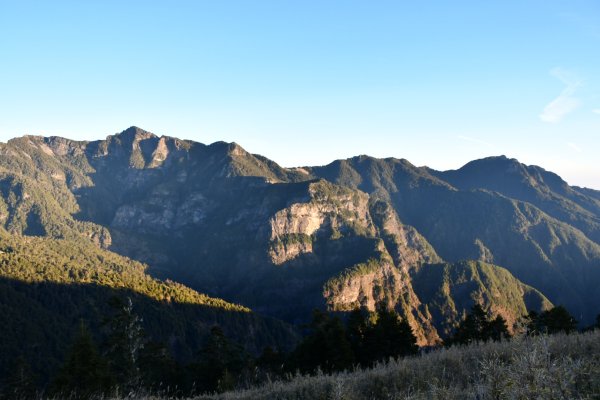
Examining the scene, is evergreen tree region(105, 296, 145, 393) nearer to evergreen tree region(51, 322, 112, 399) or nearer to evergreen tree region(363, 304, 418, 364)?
evergreen tree region(51, 322, 112, 399)

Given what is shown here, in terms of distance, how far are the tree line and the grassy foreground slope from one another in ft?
78.8

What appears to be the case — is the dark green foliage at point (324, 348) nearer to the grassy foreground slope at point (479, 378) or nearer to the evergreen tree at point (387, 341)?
the evergreen tree at point (387, 341)

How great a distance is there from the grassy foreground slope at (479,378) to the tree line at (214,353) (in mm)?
24011

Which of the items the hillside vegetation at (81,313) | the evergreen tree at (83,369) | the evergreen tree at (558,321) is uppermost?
the evergreen tree at (83,369)

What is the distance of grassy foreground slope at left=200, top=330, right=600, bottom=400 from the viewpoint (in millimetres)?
5012

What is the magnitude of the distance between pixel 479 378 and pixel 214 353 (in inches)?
1814

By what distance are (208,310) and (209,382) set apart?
133 m

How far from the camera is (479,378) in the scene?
8.41 metres

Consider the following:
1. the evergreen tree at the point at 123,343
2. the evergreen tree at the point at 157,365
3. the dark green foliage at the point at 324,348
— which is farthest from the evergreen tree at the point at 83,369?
the dark green foliage at the point at 324,348

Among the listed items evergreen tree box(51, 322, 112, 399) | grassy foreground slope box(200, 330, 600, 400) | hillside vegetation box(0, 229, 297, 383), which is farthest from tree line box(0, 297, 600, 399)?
hillside vegetation box(0, 229, 297, 383)

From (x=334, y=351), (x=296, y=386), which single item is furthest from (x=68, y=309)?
(x=296, y=386)

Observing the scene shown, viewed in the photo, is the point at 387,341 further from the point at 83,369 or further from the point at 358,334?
the point at 83,369

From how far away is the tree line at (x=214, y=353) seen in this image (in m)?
33.4

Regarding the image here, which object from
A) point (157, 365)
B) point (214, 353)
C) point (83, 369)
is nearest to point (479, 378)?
point (83, 369)
